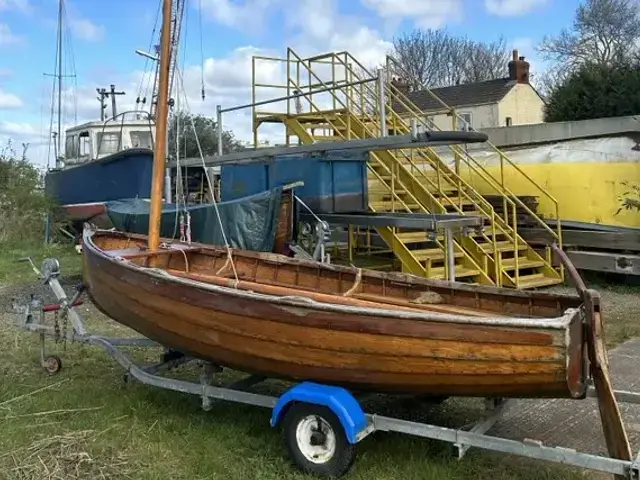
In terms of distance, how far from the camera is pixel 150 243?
5883mm

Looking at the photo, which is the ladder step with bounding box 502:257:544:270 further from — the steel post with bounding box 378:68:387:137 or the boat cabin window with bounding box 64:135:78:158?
the boat cabin window with bounding box 64:135:78:158

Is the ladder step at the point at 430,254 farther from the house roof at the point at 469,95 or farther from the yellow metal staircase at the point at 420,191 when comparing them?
the house roof at the point at 469,95

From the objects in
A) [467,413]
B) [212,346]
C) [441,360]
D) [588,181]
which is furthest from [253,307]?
[588,181]

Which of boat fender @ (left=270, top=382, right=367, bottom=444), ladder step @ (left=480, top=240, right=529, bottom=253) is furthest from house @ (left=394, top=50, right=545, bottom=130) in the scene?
boat fender @ (left=270, top=382, right=367, bottom=444)

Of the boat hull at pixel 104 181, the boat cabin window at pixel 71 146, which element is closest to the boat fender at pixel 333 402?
the boat hull at pixel 104 181

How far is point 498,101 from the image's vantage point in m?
32.5

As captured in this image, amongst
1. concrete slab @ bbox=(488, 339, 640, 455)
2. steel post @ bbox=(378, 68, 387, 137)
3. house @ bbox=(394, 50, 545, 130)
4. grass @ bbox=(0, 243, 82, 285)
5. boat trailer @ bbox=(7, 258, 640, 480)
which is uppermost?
house @ bbox=(394, 50, 545, 130)

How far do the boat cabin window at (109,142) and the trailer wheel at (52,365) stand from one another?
40.9ft

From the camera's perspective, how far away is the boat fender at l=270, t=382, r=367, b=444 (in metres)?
3.91

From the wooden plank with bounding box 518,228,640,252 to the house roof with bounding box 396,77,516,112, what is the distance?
2137 cm

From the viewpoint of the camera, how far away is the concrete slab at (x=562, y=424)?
4.68m

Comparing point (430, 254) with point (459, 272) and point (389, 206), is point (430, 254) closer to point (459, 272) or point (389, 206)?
point (459, 272)

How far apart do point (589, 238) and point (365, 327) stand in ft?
26.8

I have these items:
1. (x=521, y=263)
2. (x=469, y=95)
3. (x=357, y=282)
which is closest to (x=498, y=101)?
(x=469, y=95)
